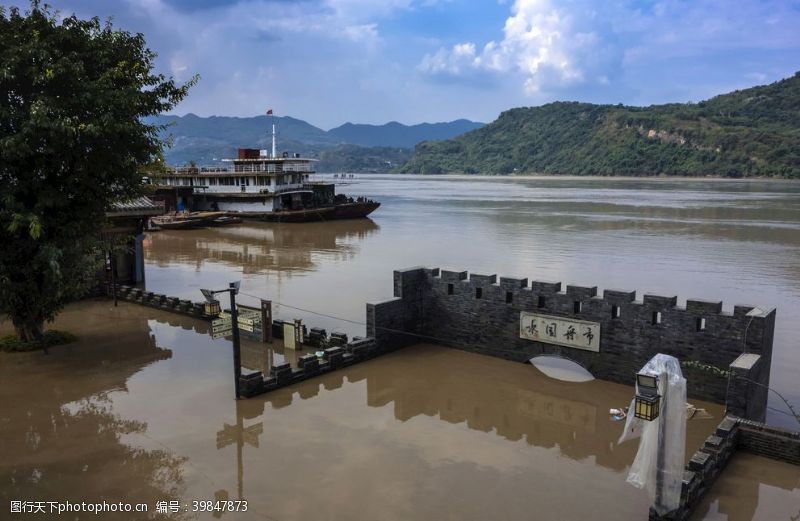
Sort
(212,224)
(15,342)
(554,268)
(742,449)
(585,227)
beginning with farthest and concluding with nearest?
(212,224) < (585,227) < (554,268) < (15,342) < (742,449)

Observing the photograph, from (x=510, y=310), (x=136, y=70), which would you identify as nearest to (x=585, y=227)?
(x=510, y=310)

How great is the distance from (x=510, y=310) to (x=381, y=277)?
558 inches

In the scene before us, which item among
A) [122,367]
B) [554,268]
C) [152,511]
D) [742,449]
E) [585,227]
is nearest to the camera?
[152,511]

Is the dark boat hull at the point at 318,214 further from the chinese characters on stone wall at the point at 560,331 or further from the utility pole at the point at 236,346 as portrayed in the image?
the utility pole at the point at 236,346

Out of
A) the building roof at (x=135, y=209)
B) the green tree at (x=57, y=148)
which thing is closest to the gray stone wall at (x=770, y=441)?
the green tree at (x=57, y=148)

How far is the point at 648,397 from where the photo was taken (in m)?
7.51

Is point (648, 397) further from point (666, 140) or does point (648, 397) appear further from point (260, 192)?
point (666, 140)

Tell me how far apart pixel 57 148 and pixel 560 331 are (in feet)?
41.1

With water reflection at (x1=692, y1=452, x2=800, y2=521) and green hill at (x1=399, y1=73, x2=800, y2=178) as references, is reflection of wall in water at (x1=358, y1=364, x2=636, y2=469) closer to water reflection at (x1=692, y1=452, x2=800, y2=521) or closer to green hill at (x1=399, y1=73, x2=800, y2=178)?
water reflection at (x1=692, y1=452, x2=800, y2=521)

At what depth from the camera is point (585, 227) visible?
164 ft

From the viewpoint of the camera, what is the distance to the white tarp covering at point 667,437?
302 inches

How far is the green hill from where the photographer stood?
407ft

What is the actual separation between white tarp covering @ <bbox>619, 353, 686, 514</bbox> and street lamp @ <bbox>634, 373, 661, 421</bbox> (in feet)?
0.35

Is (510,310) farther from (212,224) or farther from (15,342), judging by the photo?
(212,224)
